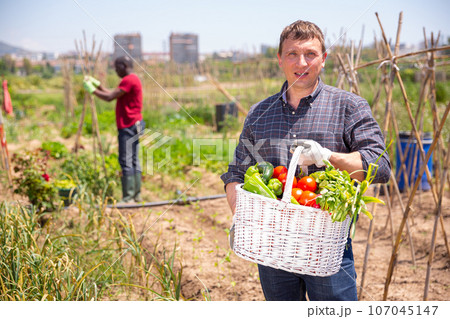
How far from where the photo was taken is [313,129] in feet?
4.87

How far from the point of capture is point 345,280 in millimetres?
1421

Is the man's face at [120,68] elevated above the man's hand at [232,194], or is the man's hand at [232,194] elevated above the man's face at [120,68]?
the man's face at [120,68]

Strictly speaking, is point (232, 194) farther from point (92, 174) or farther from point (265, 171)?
point (92, 174)

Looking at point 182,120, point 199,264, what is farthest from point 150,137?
point 199,264

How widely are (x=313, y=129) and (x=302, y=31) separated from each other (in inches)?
13.9

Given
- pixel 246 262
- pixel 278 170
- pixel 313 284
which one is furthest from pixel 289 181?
pixel 246 262

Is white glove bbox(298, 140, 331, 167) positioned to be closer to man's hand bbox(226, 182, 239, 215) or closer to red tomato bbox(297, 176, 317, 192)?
red tomato bbox(297, 176, 317, 192)

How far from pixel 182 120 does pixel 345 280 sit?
5885mm

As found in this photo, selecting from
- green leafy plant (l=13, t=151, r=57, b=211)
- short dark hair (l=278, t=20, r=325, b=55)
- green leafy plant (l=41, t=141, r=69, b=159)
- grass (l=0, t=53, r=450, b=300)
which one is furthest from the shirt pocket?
green leafy plant (l=41, t=141, r=69, b=159)

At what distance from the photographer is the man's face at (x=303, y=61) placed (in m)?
1.46

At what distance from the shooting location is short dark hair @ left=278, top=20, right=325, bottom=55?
1457mm

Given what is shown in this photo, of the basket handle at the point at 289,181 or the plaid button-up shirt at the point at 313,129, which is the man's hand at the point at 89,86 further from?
the basket handle at the point at 289,181

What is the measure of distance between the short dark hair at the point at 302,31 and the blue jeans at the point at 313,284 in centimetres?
77

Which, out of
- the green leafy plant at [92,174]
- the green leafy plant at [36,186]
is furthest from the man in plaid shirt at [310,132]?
the green leafy plant at [92,174]
